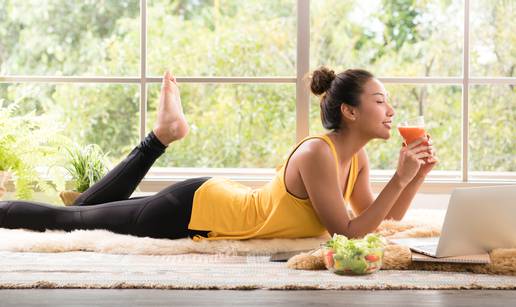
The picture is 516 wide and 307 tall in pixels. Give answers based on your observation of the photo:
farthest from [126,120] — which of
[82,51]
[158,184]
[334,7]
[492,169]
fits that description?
[492,169]

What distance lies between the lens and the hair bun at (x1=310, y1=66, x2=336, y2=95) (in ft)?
10.2

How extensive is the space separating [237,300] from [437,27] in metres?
5.16

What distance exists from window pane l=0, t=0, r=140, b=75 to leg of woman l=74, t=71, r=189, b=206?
316cm

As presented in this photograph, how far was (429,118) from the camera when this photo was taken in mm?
6836

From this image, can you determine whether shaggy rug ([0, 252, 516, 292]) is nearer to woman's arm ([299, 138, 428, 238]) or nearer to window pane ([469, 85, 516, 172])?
woman's arm ([299, 138, 428, 238])

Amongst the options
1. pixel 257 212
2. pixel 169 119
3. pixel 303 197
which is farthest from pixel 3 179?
pixel 303 197

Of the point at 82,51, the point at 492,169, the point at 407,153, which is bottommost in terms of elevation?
the point at 492,169

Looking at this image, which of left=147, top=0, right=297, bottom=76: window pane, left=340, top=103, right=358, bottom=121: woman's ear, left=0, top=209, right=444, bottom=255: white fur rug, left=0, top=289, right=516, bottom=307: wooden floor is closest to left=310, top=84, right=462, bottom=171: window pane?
left=147, top=0, right=297, bottom=76: window pane

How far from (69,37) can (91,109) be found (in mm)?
742

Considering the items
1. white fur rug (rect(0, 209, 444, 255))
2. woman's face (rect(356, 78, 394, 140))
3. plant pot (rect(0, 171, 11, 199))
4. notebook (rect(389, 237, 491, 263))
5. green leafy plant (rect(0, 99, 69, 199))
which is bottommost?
white fur rug (rect(0, 209, 444, 255))

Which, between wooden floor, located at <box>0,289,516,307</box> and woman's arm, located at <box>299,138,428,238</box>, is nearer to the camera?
wooden floor, located at <box>0,289,516,307</box>

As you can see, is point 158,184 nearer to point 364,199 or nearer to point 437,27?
point 364,199

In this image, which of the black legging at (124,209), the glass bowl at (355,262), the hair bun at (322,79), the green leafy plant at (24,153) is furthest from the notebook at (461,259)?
the green leafy plant at (24,153)

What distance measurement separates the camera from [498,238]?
2.56m
